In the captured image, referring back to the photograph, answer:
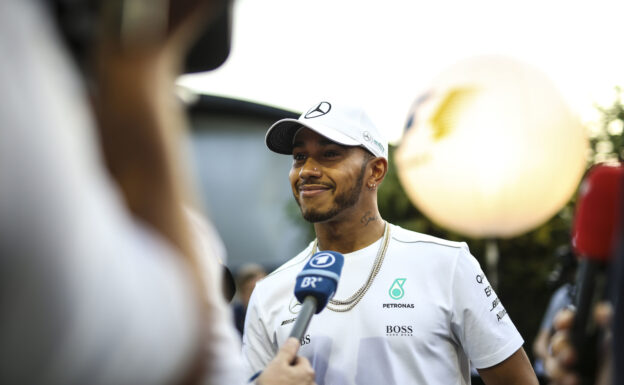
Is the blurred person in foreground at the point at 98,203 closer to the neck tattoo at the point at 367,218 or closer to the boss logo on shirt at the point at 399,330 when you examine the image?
the boss logo on shirt at the point at 399,330

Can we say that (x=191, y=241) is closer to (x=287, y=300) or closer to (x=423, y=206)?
(x=287, y=300)

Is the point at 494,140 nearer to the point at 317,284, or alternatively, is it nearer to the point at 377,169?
the point at 377,169

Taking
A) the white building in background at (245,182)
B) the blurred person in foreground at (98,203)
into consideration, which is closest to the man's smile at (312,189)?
the blurred person in foreground at (98,203)

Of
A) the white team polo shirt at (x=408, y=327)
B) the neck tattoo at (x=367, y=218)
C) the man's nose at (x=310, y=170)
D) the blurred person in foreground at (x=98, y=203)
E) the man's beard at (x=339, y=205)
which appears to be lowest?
the white team polo shirt at (x=408, y=327)

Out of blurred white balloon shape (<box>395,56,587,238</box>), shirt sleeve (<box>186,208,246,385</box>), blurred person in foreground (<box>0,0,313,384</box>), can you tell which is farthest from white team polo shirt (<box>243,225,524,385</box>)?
blurred white balloon shape (<box>395,56,587,238</box>)

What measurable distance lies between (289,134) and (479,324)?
1.49 meters

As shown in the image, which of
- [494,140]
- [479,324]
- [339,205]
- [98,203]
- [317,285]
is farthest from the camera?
[494,140]

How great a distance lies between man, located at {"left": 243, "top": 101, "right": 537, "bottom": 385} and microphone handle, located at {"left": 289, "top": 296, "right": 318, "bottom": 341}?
567mm

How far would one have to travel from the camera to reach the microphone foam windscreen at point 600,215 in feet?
4.36

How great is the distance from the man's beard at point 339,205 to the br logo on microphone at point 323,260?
58 centimetres

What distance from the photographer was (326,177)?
3.13m

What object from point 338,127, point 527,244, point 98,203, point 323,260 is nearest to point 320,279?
point 323,260

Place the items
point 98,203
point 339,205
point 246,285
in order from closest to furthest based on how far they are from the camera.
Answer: point 98,203
point 339,205
point 246,285

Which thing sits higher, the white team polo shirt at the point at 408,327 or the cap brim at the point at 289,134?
the cap brim at the point at 289,134
